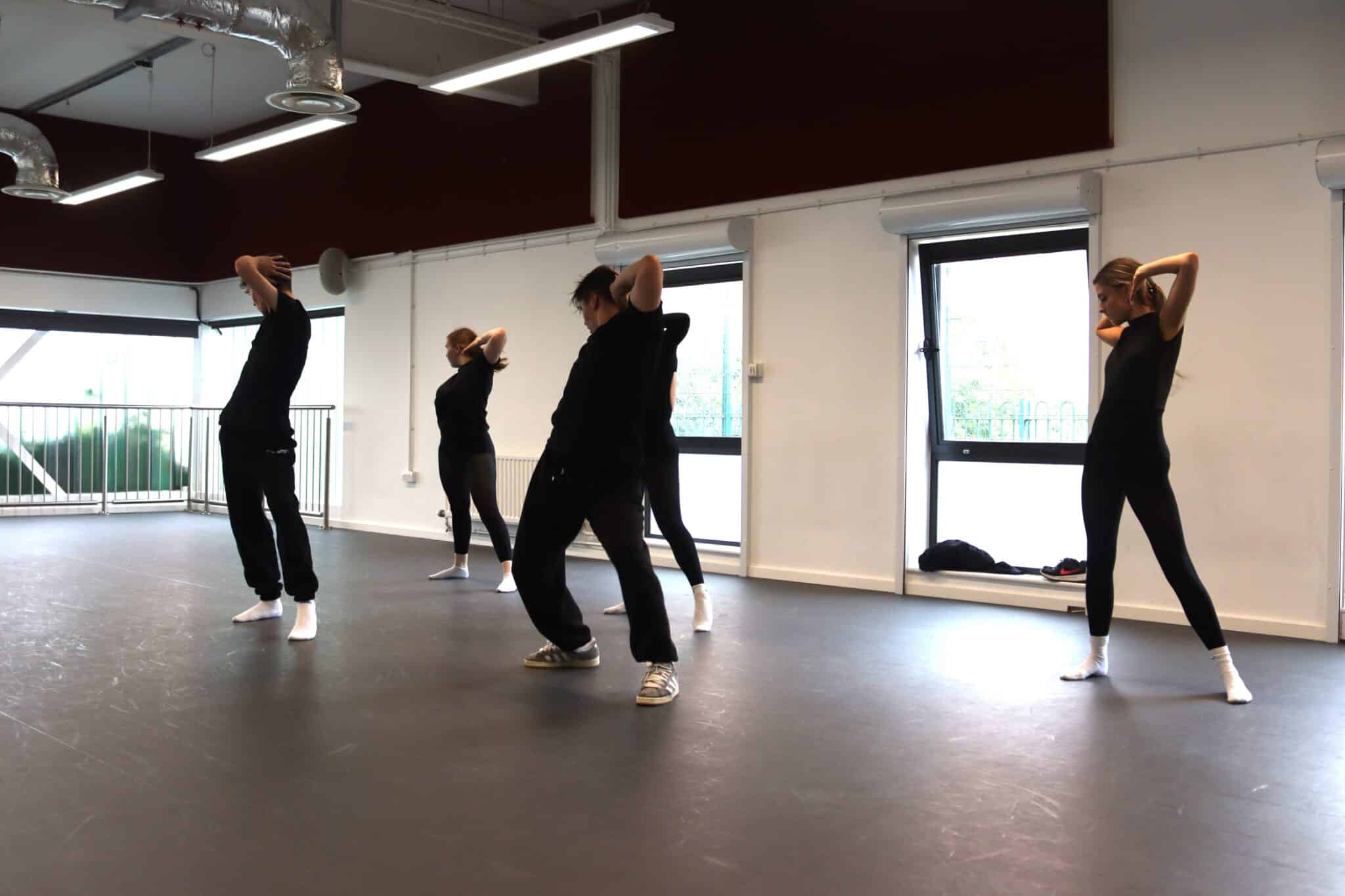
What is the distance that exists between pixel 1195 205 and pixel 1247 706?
2548mm

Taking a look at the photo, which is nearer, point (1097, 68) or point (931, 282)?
point (1097, 68)

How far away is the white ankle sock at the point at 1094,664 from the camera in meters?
3.89

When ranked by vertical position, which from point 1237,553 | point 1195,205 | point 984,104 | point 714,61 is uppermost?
point 714,61

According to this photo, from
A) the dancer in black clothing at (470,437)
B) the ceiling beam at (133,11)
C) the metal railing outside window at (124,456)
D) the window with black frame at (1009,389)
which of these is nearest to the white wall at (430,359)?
the metal railing outside window at (124,456)

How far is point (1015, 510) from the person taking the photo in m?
5.93

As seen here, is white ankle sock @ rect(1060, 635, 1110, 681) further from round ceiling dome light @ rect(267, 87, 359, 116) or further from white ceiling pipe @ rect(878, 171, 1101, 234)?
round ceiling dome light @ rect(267, 87, 359, 116)

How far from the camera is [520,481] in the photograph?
27.0 feet

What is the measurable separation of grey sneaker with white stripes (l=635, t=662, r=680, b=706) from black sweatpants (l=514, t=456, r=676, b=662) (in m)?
0.03

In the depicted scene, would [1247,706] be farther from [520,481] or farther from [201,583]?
[520,481]

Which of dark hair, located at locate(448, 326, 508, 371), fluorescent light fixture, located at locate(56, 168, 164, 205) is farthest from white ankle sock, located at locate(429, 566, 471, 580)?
fluorescent light fixture, located at locate(56, 168, 164, 205)

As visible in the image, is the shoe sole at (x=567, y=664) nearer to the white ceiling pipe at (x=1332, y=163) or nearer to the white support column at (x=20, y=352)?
the white ceiling pipe at (x=1332, y=163)

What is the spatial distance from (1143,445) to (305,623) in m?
3.17

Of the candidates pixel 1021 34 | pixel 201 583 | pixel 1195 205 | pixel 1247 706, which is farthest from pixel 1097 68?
pixel 201 583

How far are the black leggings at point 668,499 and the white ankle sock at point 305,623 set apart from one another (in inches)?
56.2
